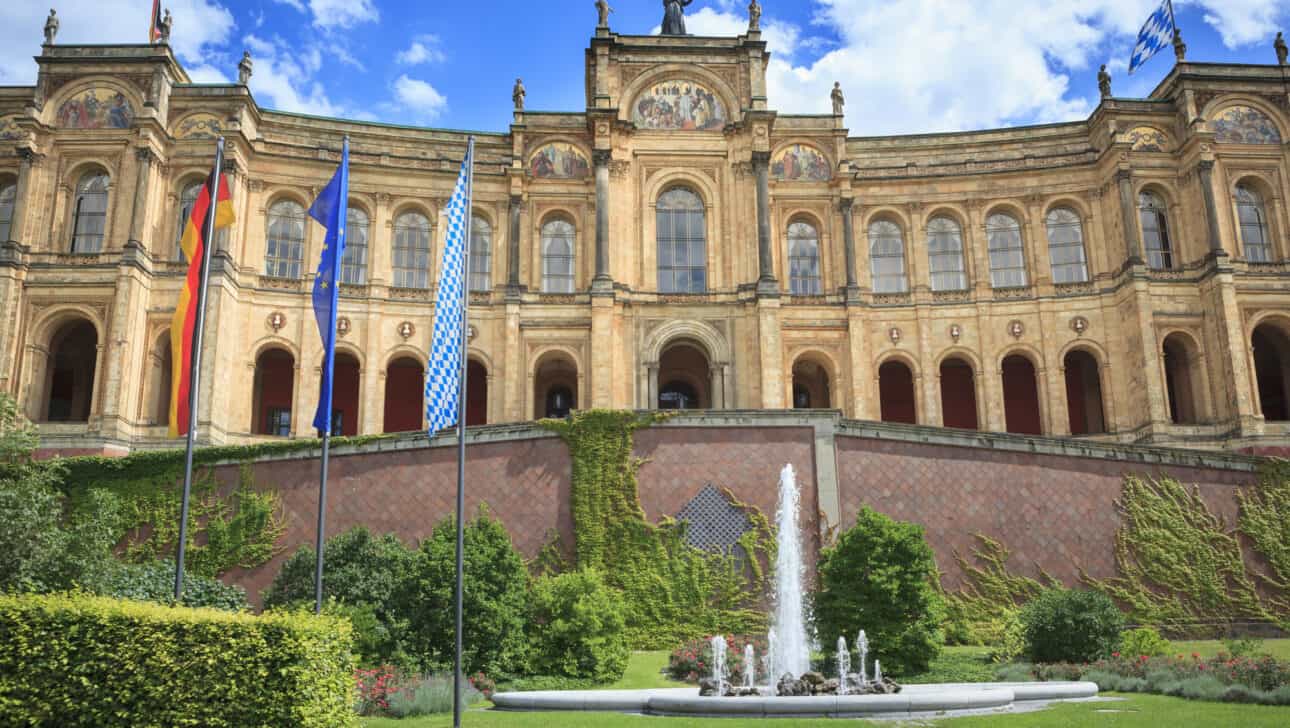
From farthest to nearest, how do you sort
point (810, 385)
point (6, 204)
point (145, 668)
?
1. point (810, 385)
2. point (6, 204)
3. point (145, 668)

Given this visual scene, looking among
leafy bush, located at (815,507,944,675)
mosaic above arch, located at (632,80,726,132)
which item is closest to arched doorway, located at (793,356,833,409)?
mosaic above arch, located at (632,80,726,132)

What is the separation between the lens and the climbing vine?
27672mm

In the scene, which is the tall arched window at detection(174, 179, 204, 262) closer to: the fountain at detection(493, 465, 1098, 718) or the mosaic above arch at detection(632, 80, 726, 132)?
the mosaic above arch at detection(632, 80, 726, 132)

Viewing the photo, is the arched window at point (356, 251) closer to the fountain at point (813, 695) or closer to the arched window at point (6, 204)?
the arched window at point (6, 204)

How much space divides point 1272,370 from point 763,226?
2499 cm

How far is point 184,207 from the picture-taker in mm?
41406

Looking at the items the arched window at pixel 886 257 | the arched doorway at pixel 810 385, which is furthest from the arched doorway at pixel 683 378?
the arched window at pixel 886 257

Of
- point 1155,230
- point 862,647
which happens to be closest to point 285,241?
point 862,647

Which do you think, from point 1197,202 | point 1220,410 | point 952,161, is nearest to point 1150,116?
point 1197,202

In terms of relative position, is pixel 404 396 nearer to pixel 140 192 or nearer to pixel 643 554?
pixel 140 192

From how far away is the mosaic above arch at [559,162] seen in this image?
147ft

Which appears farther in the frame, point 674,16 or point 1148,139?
point 674,16

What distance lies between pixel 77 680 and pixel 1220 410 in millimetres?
40749

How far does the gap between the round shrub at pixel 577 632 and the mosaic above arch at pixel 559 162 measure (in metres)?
25.3
